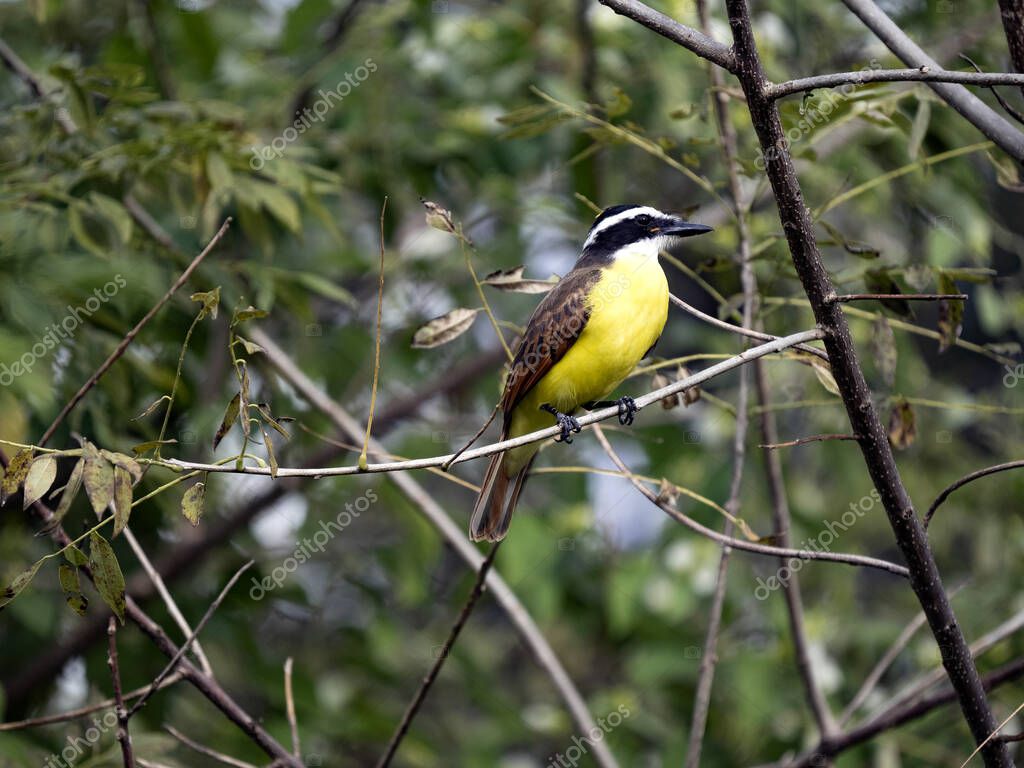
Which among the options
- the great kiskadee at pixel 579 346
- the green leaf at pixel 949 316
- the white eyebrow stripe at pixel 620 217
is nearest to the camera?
the green leaf at pixel 949 316

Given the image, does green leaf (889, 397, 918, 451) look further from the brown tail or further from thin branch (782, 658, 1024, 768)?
the brown tail

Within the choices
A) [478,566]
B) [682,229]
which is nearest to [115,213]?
[478,566]

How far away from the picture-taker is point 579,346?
12.8ft

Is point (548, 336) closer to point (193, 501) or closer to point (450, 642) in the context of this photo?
point (450, 642)

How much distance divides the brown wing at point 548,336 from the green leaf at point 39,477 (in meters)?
1.92

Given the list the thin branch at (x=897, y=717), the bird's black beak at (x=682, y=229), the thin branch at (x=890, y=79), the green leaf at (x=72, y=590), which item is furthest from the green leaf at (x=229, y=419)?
the bird's black beak at (x=682, y=229)

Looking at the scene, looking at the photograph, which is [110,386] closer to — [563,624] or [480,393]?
[480,393]

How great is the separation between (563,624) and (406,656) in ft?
3.46

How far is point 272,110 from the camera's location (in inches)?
216

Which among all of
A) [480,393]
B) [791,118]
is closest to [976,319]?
[480,393]

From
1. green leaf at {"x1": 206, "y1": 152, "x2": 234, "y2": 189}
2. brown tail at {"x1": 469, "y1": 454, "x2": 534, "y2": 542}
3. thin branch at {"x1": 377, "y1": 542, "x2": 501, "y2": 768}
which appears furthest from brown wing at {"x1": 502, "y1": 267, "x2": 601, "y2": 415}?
green leaf at {"x1": 206, "y1": 152, "x2": 234, "y2": 189}

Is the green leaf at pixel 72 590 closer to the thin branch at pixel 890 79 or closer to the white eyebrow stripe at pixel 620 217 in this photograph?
the thin branch at pixel 890 79

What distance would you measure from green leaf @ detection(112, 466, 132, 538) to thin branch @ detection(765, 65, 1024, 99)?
4.53 feet

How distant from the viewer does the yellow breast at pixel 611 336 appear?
3.82 metres
